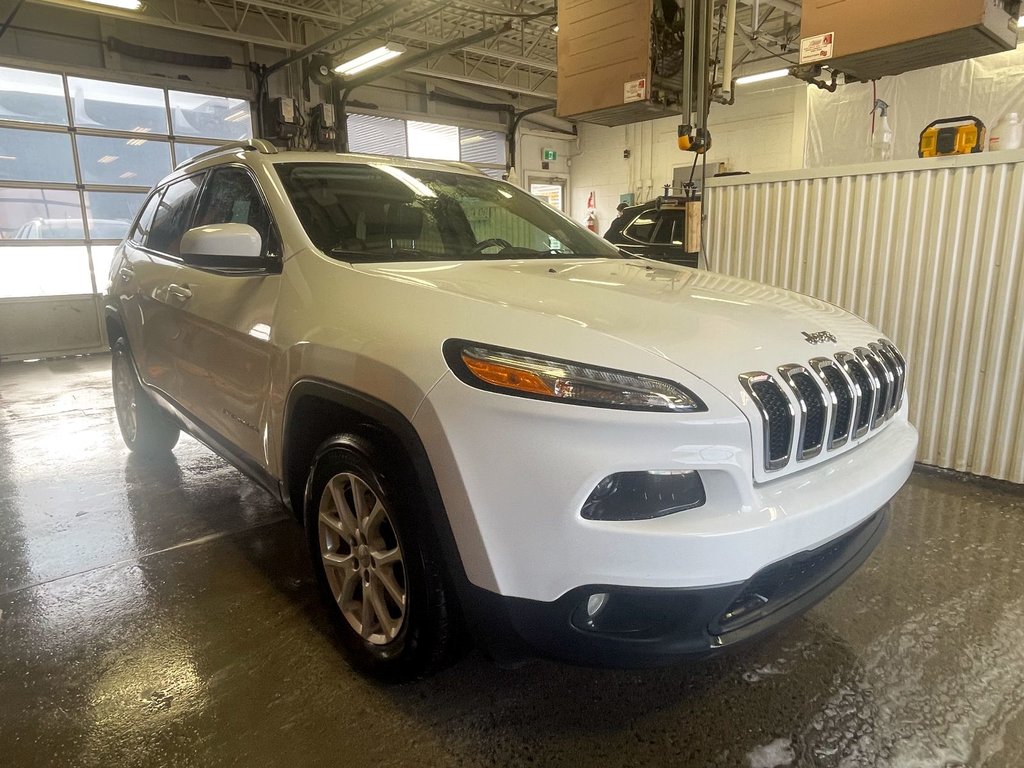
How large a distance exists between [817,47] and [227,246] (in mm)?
3060

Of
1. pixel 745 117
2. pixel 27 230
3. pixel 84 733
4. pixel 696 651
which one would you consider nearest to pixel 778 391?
pixel 696 651

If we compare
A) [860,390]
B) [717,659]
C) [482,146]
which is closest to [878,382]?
[860,390]

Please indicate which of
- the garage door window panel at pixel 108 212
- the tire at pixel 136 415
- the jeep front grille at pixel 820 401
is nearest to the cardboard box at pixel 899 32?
the jeep front grille at pixel 820 401

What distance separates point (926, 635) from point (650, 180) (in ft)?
43.3

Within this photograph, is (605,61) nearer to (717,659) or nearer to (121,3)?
(717,659)

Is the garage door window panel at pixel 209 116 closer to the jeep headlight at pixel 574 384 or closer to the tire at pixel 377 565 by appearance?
the tire at pixel 377 565

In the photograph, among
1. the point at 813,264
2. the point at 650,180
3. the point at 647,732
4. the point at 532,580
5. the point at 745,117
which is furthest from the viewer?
the point at 650,180

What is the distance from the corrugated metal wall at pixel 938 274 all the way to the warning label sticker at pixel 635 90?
934mm

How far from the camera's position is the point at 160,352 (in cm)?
300

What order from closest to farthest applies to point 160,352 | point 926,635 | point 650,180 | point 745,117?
point 926,635, point 160,352, point 745,117, point 650,180

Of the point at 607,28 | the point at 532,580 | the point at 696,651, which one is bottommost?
the point at 696,651


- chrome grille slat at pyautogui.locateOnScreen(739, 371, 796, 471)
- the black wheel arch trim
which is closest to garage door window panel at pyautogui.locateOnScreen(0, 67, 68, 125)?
the black wheel arch trim

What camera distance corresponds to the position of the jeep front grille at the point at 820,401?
4.64 ft

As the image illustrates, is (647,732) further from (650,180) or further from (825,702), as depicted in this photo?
(650,180)
